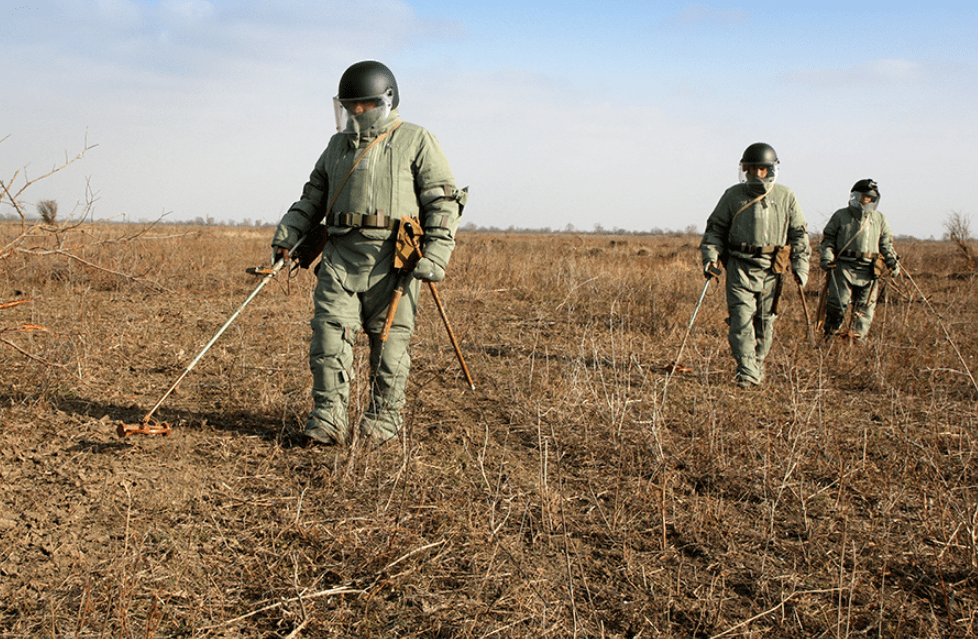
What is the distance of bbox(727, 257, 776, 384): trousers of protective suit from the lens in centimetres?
622

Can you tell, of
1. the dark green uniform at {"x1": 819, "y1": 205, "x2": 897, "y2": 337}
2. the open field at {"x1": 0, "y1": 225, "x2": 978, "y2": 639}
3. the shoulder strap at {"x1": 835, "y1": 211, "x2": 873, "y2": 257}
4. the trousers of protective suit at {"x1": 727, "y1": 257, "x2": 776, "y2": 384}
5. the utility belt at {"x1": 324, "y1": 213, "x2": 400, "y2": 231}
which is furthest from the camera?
the dark green uniform at {"x1": 819, "y1": 205, "x2": 897, "y2": 337}

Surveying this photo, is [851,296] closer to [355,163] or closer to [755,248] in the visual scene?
[755,248]

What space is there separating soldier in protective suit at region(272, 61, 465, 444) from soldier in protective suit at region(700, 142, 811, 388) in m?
3.23

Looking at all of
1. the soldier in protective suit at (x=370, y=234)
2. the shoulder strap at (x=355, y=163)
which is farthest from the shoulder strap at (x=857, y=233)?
the shoulder strap at (x=355, y=163)

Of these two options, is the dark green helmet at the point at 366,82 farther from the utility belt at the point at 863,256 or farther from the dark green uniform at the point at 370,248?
the utility belt at the point at 863,256

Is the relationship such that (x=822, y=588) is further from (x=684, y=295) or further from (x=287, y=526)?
(x=684, y=295)

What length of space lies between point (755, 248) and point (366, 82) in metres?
3.88

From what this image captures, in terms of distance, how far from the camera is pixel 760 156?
250 inches

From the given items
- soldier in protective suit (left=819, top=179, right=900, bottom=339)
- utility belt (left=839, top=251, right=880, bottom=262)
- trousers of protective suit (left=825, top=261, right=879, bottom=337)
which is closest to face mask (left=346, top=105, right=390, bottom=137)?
soldier in protective suit (left=819, top=179, right=900, bottom=339)

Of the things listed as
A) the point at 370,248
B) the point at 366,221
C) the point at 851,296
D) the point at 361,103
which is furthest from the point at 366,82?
the point at 851,296

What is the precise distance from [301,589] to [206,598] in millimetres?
332

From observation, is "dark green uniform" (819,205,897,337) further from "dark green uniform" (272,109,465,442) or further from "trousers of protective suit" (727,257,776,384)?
"dark green uniform" (272,109,465,442)

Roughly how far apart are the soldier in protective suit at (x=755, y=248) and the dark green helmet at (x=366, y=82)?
3.50 m

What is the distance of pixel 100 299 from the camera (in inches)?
320
